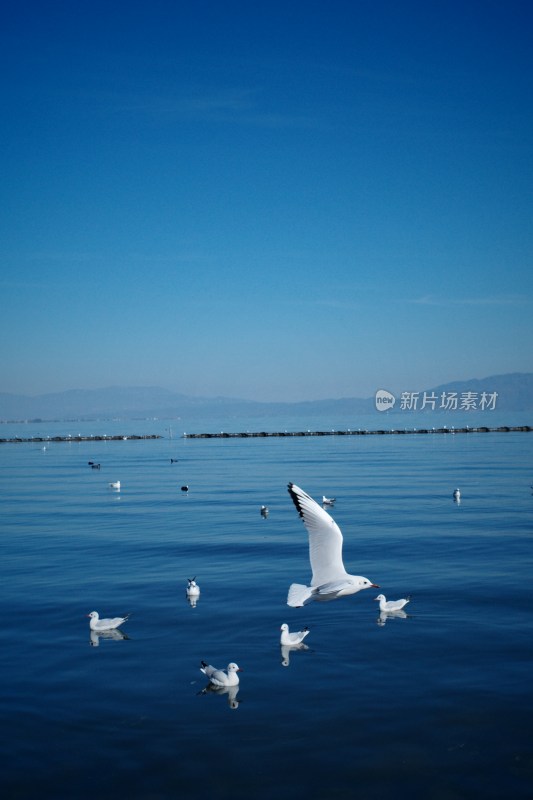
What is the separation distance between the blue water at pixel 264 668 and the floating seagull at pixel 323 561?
126 centimetres

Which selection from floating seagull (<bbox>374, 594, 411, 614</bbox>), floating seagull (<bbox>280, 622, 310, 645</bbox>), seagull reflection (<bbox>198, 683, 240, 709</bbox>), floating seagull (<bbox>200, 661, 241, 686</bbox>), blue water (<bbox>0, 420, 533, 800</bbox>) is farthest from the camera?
floating seagull (<bbox>374, 594, 411, 614</bbox>)

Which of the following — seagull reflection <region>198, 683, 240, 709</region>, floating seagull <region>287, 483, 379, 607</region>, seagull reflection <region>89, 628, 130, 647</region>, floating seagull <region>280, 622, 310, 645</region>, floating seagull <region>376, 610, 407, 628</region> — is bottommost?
seagull reflection <region>198, 683, 240, 709</region>

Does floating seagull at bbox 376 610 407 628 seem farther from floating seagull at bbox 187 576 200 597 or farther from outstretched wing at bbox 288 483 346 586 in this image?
floating seagull at bbox 187 576 200 597

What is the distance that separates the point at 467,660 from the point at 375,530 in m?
16.2

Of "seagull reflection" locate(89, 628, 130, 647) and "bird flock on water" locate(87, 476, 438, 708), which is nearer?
"bird flock on water" locate(87, 476, 438, 708)

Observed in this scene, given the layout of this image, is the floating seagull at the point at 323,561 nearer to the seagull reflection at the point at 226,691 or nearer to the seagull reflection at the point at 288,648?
the seagull reflection at the point at 288,648

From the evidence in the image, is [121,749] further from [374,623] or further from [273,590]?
[273,590]

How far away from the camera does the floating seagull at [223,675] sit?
1377 cm

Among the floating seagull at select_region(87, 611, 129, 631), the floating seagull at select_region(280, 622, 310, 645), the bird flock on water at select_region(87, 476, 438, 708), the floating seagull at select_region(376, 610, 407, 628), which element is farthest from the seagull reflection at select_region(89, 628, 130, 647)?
the floating seagull at select_region(376, 610, 407, 628)

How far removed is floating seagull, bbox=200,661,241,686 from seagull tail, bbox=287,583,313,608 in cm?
176

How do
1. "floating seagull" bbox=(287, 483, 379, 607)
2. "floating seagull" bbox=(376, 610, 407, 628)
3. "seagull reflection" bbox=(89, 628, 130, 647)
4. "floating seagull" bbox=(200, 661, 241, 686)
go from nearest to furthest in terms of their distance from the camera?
"floating seagull" bbox=(200, 661, 241, 686), "floating seagull" bbox=(287, 483, 379, 607), "seagull reflection" bbox=(89, 628, 130, 647), "floating seagull" bbox=(376, 610, 407, 628)

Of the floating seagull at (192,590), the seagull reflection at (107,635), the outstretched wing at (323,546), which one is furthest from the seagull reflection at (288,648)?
the floating seagull at (192,590)

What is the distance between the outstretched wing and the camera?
15281 mm

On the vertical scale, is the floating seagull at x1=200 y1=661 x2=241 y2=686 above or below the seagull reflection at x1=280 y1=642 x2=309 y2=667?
above
